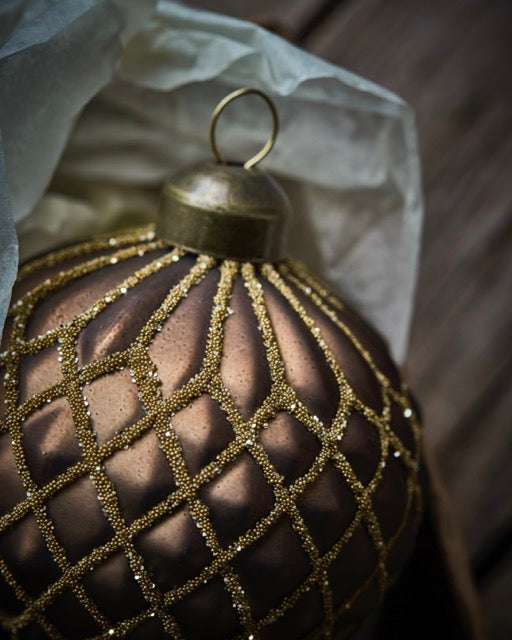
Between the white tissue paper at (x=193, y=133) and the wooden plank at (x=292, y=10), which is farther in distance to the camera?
the wooden plank at (x=292, y=10)

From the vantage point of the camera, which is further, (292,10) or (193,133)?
(292,10)

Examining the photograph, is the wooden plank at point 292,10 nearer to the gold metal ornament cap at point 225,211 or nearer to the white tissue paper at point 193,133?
the white tissue paper at point 193,133

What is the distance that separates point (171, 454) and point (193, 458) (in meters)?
0.01

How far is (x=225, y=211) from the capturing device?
1.24ft

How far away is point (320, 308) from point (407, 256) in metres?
0.16

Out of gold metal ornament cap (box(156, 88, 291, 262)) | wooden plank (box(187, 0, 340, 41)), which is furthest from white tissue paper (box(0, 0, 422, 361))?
wooden plank (box(187, 0, 340, 41))

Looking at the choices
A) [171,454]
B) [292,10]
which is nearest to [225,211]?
[171,454]

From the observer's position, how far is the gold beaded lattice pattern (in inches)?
12.5

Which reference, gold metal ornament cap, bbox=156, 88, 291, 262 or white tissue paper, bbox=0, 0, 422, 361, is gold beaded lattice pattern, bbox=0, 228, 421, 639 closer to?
gold metal ornament cap, bbox=156, 88, 291, 262

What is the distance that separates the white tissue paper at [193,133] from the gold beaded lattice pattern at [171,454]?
0.13 m

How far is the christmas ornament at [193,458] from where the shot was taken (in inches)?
12.6

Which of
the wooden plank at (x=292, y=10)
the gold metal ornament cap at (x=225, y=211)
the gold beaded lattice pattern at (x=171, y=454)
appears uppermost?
the wooden plank at (x=292, y=10)

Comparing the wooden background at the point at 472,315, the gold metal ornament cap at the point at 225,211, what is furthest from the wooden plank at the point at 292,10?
the gold metal ornament cap at the point at 225,211

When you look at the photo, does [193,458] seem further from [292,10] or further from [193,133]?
[292,10]
